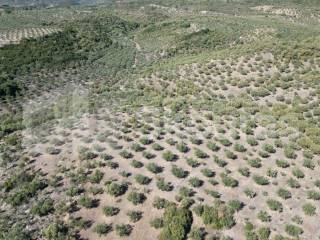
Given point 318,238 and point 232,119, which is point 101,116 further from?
point 318,238

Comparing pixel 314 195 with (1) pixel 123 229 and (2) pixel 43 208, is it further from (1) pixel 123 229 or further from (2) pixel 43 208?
(2) pixel 43 208

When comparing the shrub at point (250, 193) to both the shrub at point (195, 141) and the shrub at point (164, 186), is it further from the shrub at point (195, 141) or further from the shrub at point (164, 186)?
the shrub at point (195, 141)

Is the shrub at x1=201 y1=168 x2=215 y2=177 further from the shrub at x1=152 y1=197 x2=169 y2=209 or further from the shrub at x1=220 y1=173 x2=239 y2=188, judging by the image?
the shrub at x1=152 y1=197 x2=169 y2=209

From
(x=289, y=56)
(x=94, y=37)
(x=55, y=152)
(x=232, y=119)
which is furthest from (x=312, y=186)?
(x=94, y=37)

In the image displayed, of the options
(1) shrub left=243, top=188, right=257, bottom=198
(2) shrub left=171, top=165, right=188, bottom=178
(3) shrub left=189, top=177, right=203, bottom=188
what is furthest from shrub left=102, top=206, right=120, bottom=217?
(1) shrub left=243, top=188, right=257, bottom=198

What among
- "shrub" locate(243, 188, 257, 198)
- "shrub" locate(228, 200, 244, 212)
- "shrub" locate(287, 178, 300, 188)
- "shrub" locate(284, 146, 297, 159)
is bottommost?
"shrub" locate(284, 146, 297, 159)

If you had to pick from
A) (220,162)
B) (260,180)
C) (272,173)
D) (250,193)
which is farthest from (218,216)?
(272,173)
